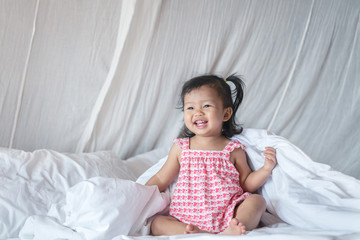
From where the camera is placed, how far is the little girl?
3.75ft

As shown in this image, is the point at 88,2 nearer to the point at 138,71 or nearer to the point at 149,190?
the point at 138,71

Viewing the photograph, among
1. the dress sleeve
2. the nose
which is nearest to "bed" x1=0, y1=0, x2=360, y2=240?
the dress sleeve

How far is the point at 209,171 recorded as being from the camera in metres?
1.25

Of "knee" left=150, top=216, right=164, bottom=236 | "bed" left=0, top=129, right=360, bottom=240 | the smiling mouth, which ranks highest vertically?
the smiling mouth

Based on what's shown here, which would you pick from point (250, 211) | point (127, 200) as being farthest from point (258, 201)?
point (127, 200)

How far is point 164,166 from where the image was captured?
4.36ft

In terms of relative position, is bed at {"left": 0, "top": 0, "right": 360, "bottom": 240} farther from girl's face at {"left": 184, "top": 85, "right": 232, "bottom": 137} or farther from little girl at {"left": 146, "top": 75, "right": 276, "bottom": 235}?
girl's face at {"left": 184, "top": 85, "right": 232, "bottom": 137}

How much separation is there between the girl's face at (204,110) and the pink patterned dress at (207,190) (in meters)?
0.09

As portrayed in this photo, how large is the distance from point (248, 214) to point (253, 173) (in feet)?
0.71

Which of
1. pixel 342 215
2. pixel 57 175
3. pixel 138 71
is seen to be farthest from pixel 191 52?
pixel 342 215

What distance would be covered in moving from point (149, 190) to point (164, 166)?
212 millimetres

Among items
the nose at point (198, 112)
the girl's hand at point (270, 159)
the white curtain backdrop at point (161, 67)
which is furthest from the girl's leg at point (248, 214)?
the white curtain backdrop at point (161, 67)

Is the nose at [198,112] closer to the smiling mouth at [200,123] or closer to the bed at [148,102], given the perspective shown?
the smiling mouth at [200,123]

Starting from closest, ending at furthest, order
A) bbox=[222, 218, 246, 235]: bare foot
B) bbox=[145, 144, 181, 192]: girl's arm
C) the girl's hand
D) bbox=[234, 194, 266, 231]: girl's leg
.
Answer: bbox=[222, 218, 246, 235]: bare foot
bbox=[234, 194, 266, 231]: girl's leg
the girl's hand
bbox=[145, 144, 181, 192]: girl's arm
